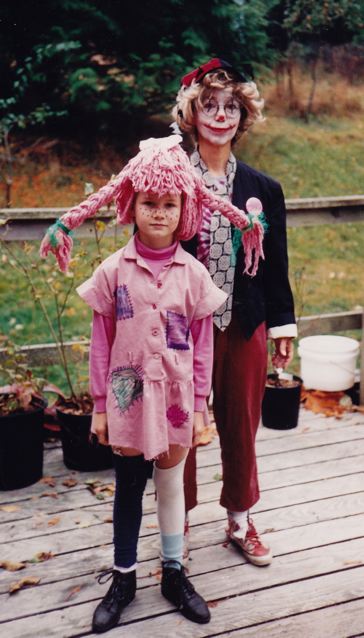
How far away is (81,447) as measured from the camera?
3432mm

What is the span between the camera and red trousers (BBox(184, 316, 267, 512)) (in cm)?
262

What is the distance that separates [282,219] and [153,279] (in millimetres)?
672

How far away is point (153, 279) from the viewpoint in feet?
7.23

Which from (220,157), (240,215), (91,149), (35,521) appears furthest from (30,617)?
(91,149)

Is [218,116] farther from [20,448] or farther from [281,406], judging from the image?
[281,406]

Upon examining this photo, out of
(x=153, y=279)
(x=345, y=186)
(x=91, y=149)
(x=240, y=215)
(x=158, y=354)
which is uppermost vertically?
(x=240, y=215)

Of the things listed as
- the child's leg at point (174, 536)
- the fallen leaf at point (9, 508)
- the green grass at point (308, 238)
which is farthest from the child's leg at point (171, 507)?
the green grass at point (308, 238)

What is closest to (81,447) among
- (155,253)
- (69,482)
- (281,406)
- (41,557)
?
(69,482)

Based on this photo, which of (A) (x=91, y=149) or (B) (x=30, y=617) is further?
(A) (x=91, y=149)

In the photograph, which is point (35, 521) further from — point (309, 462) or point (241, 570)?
point (309, 462)

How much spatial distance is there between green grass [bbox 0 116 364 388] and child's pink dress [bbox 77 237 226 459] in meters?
2.66

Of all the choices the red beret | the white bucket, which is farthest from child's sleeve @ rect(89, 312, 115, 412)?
the white bucket

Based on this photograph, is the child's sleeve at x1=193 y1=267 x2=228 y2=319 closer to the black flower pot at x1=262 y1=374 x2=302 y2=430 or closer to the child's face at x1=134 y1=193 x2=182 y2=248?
the child's face at x1=134 y1=193 x2=182 y2=248

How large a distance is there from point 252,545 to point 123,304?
3.75ft
